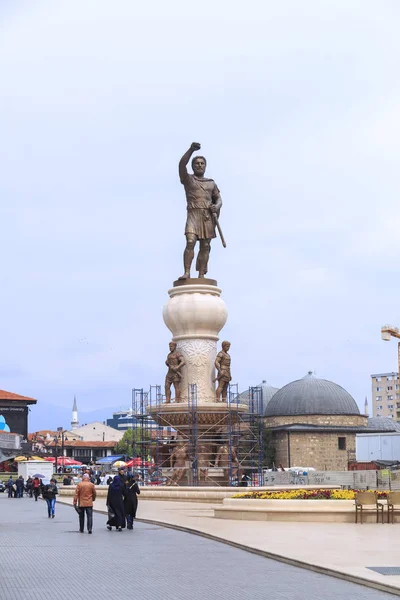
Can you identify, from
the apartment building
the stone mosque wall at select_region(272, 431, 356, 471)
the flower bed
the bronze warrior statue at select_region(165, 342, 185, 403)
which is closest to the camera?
the flower bed

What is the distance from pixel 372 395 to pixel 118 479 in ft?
590

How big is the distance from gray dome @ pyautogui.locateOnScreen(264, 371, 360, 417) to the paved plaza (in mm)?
83163

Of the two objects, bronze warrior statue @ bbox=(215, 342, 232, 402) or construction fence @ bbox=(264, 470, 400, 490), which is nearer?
bronze warrior statue @ bbox=(215, 342, 232, 402)

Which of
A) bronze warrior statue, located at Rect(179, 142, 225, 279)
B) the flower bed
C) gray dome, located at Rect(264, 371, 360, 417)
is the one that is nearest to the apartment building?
gray dome, located at Rect(264, 371, 360, 417)

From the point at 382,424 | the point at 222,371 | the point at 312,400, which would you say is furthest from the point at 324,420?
the point at 222,371

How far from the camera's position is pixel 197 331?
36.8 metres

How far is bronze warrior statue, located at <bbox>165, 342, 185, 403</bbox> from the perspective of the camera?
36.4 meters

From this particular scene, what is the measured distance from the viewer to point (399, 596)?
11.7 meters

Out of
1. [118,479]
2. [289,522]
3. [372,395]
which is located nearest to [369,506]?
[289,522]

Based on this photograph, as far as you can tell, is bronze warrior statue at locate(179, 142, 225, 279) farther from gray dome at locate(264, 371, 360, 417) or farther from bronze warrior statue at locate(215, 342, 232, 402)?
gray dome at locate(264, 371, 360, 417)

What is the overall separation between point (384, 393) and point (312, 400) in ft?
310

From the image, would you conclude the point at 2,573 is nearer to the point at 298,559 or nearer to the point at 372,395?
the point at 298,559

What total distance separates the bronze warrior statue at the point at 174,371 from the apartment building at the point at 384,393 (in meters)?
157

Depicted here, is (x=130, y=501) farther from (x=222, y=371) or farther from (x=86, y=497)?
(x=222, y=371)
